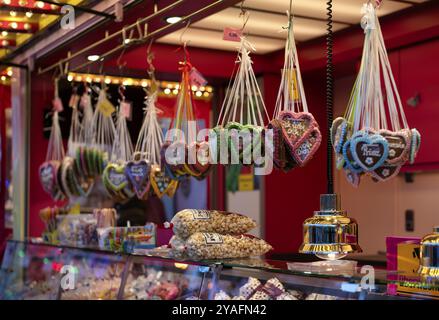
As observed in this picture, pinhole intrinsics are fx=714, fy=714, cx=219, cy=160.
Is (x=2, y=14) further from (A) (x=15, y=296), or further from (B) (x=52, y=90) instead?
(A) (x=15, y=296)

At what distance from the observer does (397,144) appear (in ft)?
7.22

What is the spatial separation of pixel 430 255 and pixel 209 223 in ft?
3.57

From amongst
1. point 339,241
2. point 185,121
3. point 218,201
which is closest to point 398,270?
point 339,241

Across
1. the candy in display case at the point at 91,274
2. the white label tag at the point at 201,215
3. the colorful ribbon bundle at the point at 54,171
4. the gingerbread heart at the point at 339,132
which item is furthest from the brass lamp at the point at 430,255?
the colorful ribbon bundle at the point at 54,171

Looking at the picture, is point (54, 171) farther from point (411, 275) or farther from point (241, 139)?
point (411, 275)

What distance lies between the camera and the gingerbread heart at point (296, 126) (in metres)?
2.59

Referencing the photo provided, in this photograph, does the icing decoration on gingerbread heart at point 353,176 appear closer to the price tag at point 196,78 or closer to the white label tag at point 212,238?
the white label tag at point 212,238

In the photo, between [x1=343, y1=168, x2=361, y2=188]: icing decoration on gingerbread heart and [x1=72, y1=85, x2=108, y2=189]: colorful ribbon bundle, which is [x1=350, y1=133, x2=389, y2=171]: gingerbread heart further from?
[x1=72, y1=85, x2=108, y2=189]: colorful ribbon bundle

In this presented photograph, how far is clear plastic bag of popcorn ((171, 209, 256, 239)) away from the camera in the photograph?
9.44ft

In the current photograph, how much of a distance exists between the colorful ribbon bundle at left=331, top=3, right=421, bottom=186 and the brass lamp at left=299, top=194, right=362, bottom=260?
0.11 m

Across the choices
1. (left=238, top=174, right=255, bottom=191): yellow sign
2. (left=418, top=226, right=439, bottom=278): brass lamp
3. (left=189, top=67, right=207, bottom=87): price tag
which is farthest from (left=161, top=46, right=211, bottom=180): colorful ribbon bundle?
(left=238, top=174, right=255, bottom=191): yellow sign

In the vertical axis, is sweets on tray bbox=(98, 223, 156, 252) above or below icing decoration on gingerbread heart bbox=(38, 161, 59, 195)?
below

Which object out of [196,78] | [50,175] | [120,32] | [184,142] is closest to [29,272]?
[50,175]

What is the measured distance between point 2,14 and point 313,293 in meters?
2.87
